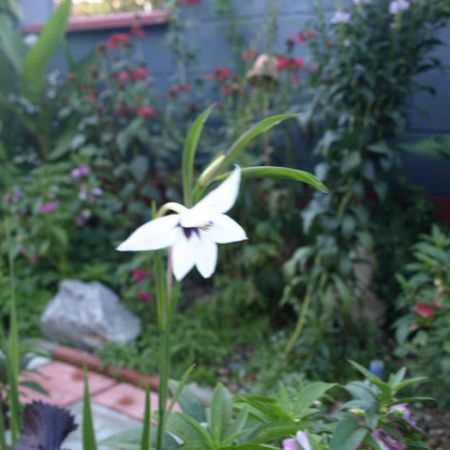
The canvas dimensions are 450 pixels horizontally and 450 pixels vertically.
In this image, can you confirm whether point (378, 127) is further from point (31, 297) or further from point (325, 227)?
point (31, 297)

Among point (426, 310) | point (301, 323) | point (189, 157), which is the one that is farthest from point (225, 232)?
point (301, 323)

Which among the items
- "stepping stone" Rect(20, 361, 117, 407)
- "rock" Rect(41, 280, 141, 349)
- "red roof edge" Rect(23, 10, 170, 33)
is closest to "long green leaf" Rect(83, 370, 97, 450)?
"stepping stone" Rect(20, 361, 117, 407)

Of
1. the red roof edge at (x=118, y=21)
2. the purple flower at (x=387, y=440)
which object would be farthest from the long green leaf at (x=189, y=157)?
the red roof edge at (x=118, y=21)

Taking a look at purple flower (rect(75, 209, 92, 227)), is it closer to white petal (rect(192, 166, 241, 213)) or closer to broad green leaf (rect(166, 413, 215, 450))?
broad green leaf (rect(166, 413, 215, 450))

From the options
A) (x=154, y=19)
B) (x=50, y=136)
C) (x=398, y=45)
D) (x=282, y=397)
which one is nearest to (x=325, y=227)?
(x=398, y=45)

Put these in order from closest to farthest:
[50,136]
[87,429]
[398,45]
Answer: [87,429], [398,45], [50,136]

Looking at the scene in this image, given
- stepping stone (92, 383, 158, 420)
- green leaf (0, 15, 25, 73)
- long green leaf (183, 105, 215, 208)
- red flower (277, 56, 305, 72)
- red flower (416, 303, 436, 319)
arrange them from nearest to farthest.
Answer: long green leaf (183, 105, 215, 208) → red flower (416, 303, 436, 319) → stepping stone (92, 383, 158, 420) → red flower (277, 56, 305, 72) → green leaf (0, 15, 25, 73)
